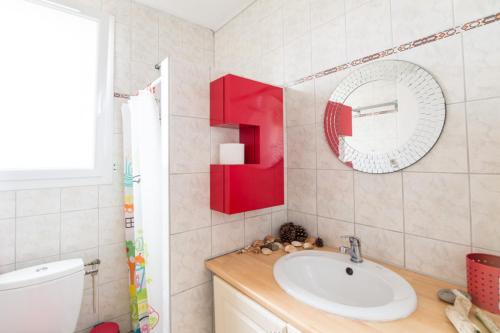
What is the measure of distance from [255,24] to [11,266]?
2.21 metres

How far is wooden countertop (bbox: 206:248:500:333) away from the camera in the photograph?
2.27ft

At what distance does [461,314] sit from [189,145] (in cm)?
116

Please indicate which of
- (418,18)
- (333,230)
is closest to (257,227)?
(333,230)

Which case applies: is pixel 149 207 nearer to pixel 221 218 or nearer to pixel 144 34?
pixel 221 218

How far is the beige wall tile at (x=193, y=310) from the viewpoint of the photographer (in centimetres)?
110

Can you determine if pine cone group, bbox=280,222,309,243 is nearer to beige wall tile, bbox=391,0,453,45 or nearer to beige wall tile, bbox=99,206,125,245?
beige wall tile, bbox=391,0,453,45

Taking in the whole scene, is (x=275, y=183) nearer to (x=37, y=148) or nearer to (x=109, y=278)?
(x=109, y=278)

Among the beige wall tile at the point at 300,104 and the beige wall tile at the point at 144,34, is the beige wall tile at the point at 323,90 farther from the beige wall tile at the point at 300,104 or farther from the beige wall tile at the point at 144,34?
the beige wall tile at the point at 144,34

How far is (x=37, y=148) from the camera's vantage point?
1454mm

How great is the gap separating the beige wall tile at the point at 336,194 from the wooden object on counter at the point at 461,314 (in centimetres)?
51

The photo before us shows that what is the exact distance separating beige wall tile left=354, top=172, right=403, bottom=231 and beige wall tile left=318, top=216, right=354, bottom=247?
0.08m

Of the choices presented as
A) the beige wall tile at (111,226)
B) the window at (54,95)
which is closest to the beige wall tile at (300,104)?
the window at (54,95)

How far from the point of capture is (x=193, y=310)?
1160 mm

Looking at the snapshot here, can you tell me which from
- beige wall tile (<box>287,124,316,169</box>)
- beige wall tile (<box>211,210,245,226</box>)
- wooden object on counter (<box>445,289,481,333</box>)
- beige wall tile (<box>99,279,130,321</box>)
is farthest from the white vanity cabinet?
beige wall tile (<box>99,279,130,321</box>)
